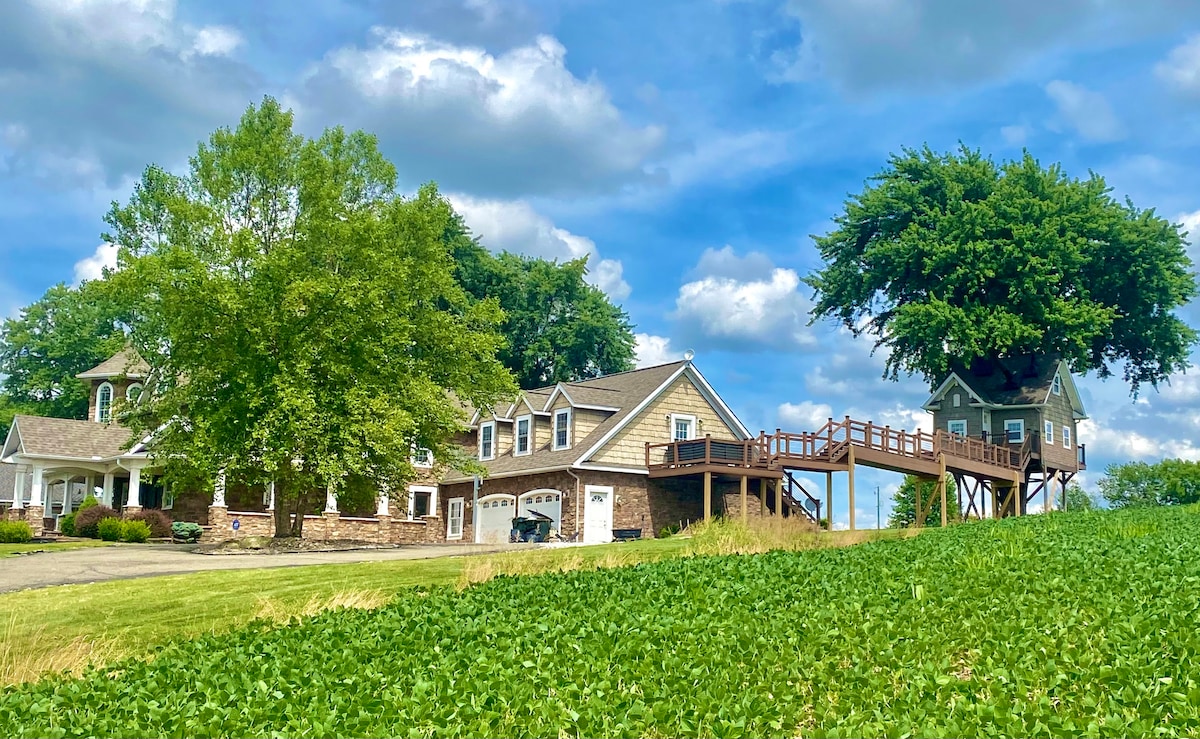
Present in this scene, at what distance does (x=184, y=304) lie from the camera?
96.0 feet

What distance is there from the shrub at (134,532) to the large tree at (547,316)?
23719mm

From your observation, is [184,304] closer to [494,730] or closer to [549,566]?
[549,566]

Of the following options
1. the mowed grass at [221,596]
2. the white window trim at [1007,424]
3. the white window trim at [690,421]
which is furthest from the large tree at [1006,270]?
the mowed grass at [221,596]

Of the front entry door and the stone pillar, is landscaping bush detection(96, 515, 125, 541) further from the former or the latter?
the front entry door

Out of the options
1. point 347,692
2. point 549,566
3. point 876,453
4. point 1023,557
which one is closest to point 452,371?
point 876,453

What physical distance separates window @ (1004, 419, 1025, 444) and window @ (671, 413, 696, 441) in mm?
14747

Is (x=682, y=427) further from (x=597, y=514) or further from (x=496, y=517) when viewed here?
(x=496, y=517)

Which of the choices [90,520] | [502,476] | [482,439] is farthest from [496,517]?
[90,520]

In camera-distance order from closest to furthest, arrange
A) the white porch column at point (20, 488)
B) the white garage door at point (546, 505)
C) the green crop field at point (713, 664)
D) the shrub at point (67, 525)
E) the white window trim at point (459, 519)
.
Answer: the green crop field at point (713, 664) → the white garage door at point (546, 505) → the shrub at point (67, 525) → the white window trim at point (459, 519) → the white porch column at point (20, 488)

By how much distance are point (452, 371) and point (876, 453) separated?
43.2ft

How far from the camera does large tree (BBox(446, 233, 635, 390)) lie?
56781 millimetres

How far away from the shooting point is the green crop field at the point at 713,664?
7066 mm

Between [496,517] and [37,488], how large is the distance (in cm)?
1716

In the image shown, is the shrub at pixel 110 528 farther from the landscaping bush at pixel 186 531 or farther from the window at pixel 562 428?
the window at pixel 562 428
